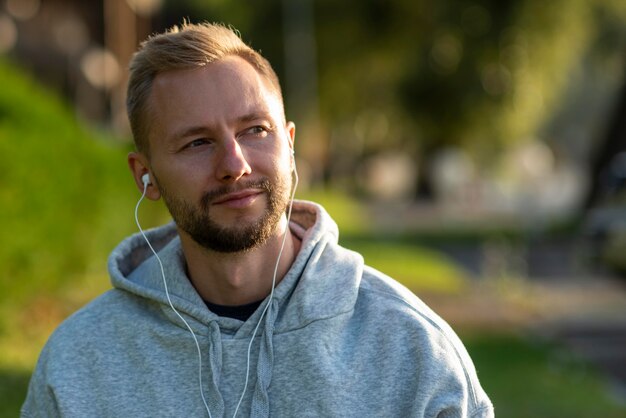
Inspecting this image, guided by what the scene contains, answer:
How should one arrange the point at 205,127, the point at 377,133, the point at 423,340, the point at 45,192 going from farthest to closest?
the point at 377,133
the point at 45,192
the point at 205,127
the point at 423,340

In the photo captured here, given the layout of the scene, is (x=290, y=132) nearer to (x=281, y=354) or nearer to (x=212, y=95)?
(x=212, y=95)

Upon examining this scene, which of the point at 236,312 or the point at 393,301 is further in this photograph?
the point at 236,312

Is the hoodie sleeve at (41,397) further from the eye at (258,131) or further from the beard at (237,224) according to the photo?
the eye at (258,131)

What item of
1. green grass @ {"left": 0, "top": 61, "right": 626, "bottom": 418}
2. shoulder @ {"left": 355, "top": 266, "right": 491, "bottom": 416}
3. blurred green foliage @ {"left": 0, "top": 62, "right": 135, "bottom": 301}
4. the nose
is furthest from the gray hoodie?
blurred green foliage @ {"left": 0, "top": 62, "right": 135, "bottom": 301}

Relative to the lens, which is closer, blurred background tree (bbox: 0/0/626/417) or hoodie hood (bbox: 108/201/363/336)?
hoodie hood (bbox: 108/201/363/336)

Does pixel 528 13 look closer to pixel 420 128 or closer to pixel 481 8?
pixel 481 8

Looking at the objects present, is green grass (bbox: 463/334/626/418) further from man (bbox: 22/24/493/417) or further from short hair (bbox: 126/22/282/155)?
short hair (bbox: 126/22/282/155)

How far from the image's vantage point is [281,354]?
316cm

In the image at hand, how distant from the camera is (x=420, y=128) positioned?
31188 mm

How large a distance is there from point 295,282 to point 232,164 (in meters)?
0.38

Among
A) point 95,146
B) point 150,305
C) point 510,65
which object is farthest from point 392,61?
point 150,305

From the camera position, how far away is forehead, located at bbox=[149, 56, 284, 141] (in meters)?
3.15

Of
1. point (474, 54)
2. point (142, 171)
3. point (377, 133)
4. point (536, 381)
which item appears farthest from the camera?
point (377, 133)

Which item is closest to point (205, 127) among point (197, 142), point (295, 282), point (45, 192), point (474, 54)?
point (197, 142)
